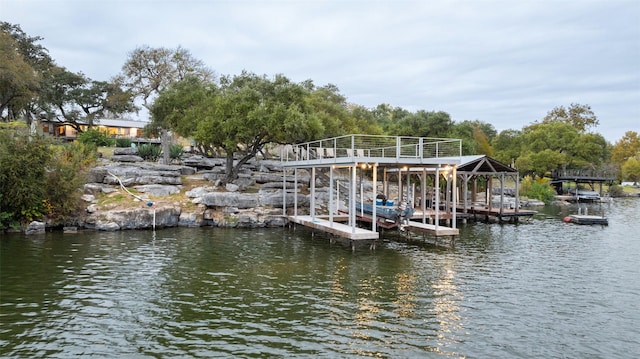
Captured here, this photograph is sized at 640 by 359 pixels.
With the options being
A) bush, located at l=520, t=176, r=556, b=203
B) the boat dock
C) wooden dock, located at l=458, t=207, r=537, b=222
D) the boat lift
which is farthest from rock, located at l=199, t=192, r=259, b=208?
bush, located at l=520, t=176, r=556, b=203

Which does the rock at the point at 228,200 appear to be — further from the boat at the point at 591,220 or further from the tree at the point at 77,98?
the tree at the point at 77,98

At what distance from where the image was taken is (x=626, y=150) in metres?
108

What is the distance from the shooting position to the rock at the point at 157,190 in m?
33.7

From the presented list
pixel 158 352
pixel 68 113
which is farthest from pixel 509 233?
pixel 68 113

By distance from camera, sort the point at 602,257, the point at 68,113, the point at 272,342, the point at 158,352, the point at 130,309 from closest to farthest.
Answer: the point at 158,352 → the point at 272,342 → the point at 130,309 → the point at 602,257 → the point at 68,113

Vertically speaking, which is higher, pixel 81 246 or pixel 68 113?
pixel 68 113

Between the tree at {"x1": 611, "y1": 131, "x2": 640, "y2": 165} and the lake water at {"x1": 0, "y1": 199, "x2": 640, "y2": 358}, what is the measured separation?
3988 inches

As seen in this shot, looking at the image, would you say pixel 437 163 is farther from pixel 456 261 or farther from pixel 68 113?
pixel 68 113

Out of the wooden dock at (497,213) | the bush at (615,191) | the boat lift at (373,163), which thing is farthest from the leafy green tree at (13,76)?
the bush at (615,191)

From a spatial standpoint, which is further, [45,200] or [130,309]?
[45,200]

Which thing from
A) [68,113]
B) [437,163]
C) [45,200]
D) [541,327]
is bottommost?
[541,327]

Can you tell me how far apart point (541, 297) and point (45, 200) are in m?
28.4

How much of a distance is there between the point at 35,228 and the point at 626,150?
408 feet

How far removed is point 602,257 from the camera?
74.2ft
